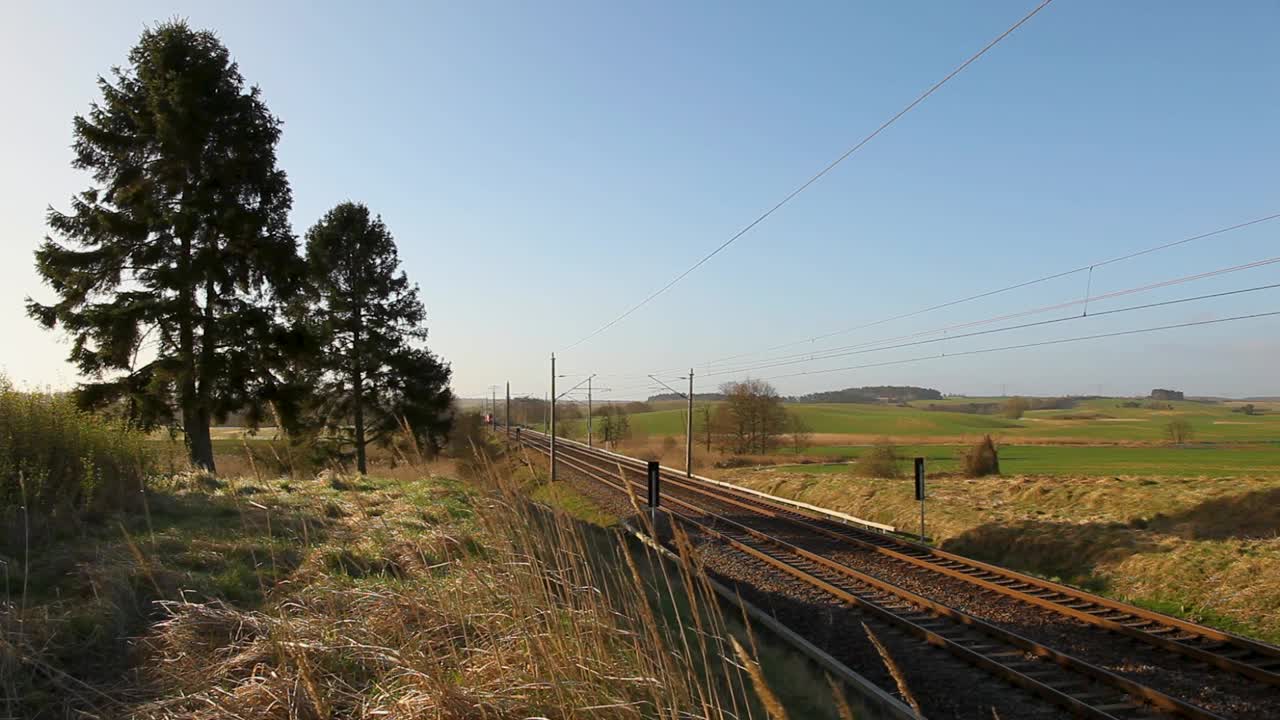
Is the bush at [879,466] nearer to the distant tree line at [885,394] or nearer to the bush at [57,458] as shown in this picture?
the bush at [57,458]

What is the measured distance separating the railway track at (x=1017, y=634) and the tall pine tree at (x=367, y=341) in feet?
73.6

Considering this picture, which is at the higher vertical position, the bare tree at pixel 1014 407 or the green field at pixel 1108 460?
the bare tree at pixel 1014 407

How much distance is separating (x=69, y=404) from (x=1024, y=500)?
22.1 meters

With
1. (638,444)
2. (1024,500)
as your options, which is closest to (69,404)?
(1024,500)

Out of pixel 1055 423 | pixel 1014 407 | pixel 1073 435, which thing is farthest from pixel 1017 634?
pixel 1014 407

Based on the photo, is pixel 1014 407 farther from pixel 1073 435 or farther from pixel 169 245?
pixel 169 245

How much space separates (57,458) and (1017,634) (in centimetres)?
1335

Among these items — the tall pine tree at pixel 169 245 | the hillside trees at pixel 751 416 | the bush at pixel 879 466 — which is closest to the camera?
the tall pine tree at pixel 169 245

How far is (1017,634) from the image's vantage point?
960 centimetres

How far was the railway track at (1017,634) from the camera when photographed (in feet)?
24.0

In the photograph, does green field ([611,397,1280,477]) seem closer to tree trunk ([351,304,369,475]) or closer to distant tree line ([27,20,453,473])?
tree trunk ([351,304,369,475])

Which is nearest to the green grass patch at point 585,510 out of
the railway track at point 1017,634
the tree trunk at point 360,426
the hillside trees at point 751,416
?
the railway track at point 1017,634

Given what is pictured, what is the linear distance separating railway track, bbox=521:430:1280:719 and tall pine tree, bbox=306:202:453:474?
73.6 feet

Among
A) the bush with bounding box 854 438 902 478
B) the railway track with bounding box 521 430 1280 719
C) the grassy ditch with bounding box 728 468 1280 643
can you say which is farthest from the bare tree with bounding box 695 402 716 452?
the railway track with bounding box 521 430 1280 719
